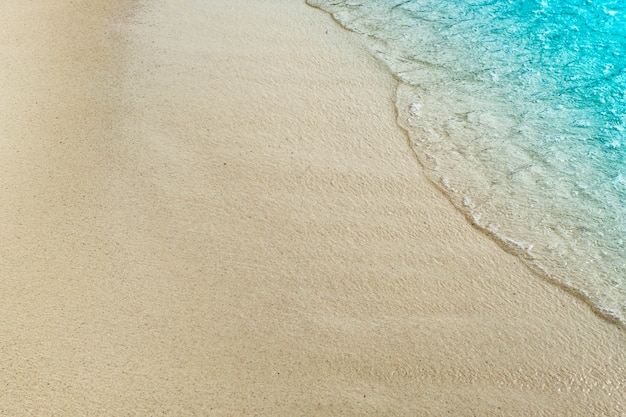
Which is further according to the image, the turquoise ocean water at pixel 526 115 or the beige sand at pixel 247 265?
the turquoise ocean water at pixel 526 115

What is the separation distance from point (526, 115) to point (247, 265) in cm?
211

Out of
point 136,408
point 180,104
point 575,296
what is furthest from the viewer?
point 180,104

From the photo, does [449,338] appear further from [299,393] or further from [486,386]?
[299,393]

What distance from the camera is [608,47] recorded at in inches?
185

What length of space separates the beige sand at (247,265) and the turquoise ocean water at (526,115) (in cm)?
19

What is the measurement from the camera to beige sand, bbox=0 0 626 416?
2.39 meters

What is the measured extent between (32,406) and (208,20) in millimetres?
3149

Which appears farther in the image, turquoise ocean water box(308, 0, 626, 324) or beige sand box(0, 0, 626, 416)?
turquoise ocean water box(308, 0, 626, 324)

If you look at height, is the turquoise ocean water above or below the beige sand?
above

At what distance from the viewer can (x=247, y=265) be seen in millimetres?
2857

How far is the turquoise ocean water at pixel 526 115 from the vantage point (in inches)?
123

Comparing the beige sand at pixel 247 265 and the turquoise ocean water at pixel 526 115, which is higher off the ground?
the turquoise ocean water at pixel 526 115

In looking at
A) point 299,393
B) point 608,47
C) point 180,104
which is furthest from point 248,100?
point 608,47

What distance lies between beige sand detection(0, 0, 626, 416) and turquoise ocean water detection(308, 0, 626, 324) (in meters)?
0.19
